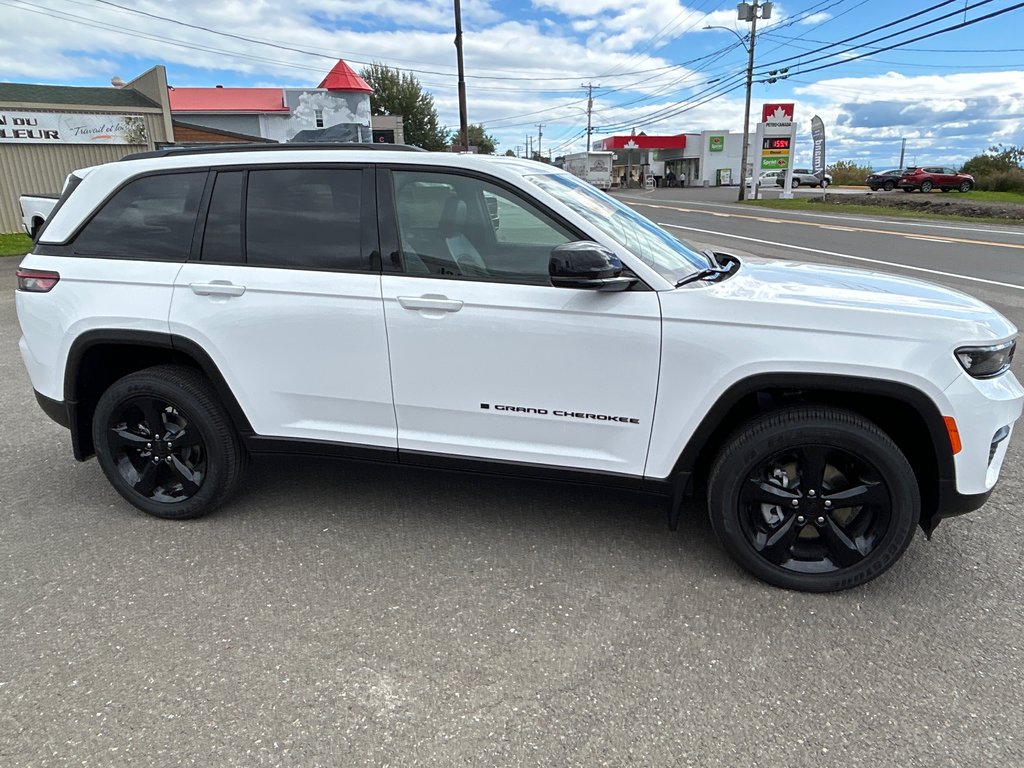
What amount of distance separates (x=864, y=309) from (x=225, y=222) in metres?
2.84

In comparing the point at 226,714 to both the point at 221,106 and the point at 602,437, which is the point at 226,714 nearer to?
the point at 602,437

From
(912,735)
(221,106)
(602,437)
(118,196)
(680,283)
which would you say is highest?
(221,106)

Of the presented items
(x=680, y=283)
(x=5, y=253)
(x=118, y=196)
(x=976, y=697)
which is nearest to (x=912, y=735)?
(x=976, y=697)

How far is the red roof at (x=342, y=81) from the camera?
45062 millimetres

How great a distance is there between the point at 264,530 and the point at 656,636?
1984 millimetres

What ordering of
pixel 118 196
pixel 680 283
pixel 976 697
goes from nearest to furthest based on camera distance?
pixel 976 697, pixel 680 283, pixel 118 196

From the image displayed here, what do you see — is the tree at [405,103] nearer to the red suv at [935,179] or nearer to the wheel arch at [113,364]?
the red suv at [935,179]

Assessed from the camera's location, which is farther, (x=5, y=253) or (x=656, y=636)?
(x=5, y=253)

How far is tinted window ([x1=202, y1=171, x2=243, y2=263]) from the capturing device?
3.34 m

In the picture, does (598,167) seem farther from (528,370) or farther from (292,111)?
(528,370)

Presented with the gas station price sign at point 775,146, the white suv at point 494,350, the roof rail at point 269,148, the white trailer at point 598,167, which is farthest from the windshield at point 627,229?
the white trailer at point 598,167

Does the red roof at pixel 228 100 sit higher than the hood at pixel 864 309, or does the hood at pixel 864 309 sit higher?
the red roof at pixel 228 100

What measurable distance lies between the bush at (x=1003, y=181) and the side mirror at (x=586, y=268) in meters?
44.1

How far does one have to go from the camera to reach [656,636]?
268cm
